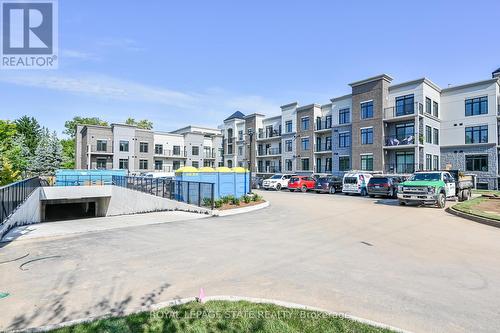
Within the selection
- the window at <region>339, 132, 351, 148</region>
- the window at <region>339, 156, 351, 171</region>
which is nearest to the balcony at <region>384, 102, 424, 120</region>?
the window at <region>339, 132, 351, 148</region>

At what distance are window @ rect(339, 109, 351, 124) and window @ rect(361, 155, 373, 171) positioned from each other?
19.6 feet

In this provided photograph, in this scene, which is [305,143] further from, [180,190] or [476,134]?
[180,190]

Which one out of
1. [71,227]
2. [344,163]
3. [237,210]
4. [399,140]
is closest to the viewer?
[71,227]

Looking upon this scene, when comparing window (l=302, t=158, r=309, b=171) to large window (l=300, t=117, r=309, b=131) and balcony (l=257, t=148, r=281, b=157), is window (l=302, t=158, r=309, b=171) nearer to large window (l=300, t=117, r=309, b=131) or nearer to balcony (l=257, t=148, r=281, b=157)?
large window (l=300, t=117, r=309, b=131)

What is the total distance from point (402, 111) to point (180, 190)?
93.9 ft

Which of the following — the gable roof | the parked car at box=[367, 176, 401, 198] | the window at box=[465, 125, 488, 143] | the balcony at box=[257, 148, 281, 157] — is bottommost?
the parked car at box=[367, 176, 401, 198]

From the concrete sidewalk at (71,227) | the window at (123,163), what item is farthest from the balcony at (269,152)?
the concrete sidewalk at (71,227)

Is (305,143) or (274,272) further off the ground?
(305,143)

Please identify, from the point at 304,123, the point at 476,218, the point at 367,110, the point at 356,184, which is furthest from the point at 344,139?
the point at 476,218

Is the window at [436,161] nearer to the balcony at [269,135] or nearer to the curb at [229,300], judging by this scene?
the balcony at [269,135]

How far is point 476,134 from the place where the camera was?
3288cm

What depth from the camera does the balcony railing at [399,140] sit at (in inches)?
1285

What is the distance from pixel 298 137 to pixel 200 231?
37.6 metres

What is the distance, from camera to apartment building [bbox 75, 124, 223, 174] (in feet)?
164
